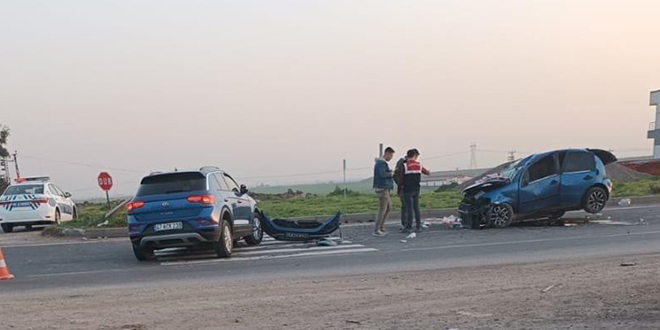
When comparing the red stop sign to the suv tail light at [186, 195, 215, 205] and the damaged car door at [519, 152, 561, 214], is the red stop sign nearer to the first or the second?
the suv tail light at [186, 195, 215, 205]

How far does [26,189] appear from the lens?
22.2 meters

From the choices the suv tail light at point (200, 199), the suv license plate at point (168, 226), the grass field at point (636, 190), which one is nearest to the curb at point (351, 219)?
the grass field at point (636, 190)

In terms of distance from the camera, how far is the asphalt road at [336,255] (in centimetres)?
1053

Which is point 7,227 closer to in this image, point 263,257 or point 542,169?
point 263,257

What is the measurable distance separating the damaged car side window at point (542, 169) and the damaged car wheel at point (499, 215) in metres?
0.87

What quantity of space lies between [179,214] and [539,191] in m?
8.59

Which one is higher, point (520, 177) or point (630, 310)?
point (520, 177)

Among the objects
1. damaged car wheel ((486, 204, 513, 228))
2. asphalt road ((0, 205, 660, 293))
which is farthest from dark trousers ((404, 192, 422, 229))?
damaged car wheel ((486, 204, 513, 228))

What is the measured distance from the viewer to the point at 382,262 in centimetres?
1128

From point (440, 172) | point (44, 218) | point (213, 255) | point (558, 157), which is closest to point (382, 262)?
point (213, 255)

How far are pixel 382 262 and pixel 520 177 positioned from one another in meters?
5.86

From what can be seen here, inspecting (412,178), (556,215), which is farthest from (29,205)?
(556,215)

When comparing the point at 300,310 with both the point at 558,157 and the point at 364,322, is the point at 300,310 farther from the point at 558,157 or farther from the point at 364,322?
the point at 558,157

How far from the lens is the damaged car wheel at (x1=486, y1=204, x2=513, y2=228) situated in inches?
608
